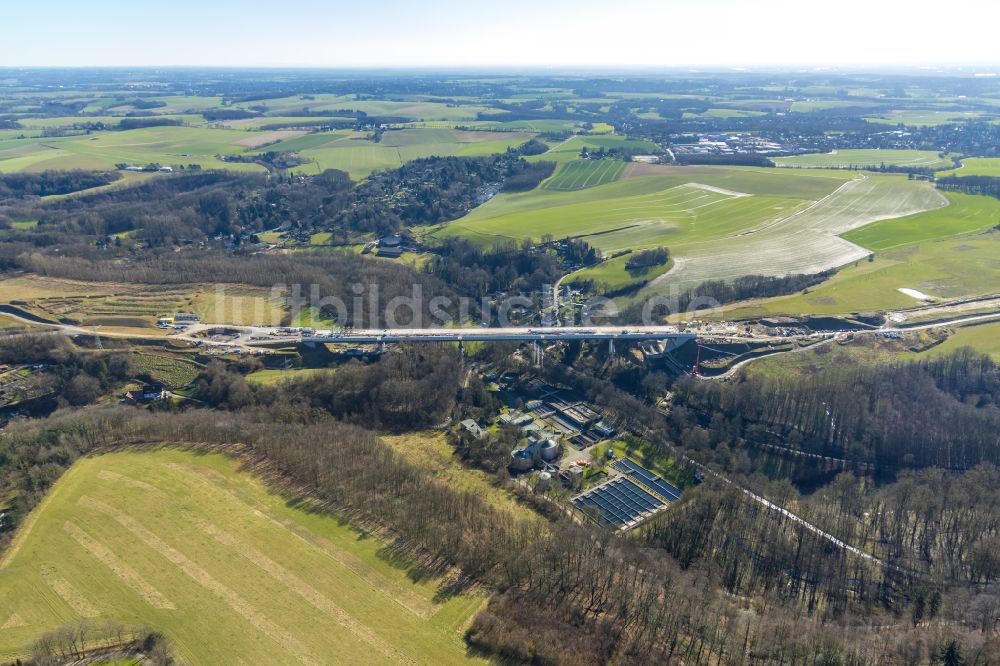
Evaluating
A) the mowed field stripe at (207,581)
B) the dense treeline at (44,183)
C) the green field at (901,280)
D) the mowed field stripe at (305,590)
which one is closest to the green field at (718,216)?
the green field at (901,280)

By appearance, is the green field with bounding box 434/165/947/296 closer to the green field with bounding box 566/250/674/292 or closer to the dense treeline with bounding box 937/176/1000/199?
the green field with bounding box 566/250/674/292

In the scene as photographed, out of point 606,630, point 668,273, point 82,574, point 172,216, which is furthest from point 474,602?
point 172,216

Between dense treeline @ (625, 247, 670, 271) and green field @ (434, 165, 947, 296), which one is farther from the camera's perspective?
green field @ (434, 165, 947, 296)

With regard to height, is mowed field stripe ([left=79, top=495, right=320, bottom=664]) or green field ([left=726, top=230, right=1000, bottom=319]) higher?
green field ([left=726, top=230, right=1000, bottom=319])

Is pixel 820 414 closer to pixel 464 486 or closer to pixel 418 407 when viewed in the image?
pixel 464 486

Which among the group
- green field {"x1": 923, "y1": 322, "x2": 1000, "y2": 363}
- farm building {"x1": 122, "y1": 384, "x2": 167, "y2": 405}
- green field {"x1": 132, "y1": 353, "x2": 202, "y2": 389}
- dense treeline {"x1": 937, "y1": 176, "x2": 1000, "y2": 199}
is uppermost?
dense treeline {"x1": 937, "y1": 176, "x2": 1000, "y2": 199}

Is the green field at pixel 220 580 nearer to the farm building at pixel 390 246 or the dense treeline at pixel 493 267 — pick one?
the dense treeline at pixel 493 267

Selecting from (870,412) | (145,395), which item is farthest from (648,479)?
(145,395)

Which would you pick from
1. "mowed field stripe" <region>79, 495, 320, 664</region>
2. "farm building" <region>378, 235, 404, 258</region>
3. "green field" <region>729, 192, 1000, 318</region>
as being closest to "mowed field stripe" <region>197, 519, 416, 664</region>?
"mowed field stripe" <region>79, 495, 320, 664</region>
